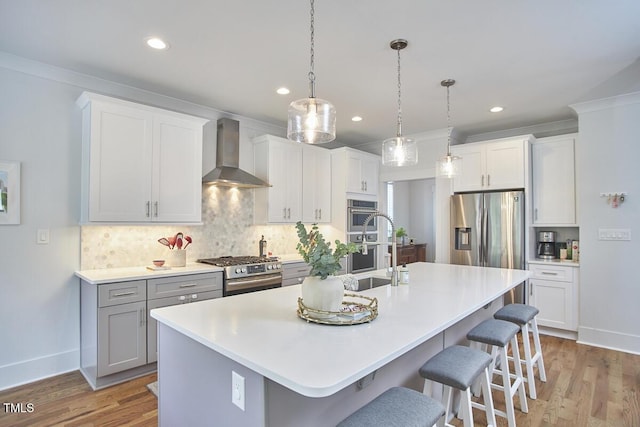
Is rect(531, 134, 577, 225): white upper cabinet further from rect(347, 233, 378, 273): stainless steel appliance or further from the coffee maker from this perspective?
rect(347, 233, 378, 273): stainless steel appliance

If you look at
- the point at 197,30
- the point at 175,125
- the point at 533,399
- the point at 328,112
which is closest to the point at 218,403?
the point at 328,112

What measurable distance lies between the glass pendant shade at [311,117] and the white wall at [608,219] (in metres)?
3.47

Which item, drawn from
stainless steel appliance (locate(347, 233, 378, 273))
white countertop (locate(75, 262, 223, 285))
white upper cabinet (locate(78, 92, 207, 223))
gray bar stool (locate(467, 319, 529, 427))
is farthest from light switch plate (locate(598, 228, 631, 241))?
white upper cabinet (locate(78, 92, 207, 223))

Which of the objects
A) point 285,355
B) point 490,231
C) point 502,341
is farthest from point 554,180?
Result: point 285,355

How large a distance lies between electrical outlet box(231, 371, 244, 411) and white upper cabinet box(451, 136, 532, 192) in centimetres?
370

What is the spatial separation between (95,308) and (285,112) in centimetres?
277

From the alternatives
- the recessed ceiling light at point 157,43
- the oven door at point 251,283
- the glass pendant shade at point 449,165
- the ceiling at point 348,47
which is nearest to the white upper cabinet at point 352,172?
the ceiling at point 348,47

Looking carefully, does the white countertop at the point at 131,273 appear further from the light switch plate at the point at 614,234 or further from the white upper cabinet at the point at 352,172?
the light switch plate at the point at 614,234

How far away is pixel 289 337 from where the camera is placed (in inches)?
54.1

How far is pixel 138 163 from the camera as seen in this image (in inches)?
124

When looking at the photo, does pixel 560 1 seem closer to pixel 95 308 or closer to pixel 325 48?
pixel 325 48

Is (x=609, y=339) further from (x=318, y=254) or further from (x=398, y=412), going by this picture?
(x=318, y=254)

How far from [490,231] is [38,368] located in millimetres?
4827

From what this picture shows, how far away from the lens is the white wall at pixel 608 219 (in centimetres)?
360
